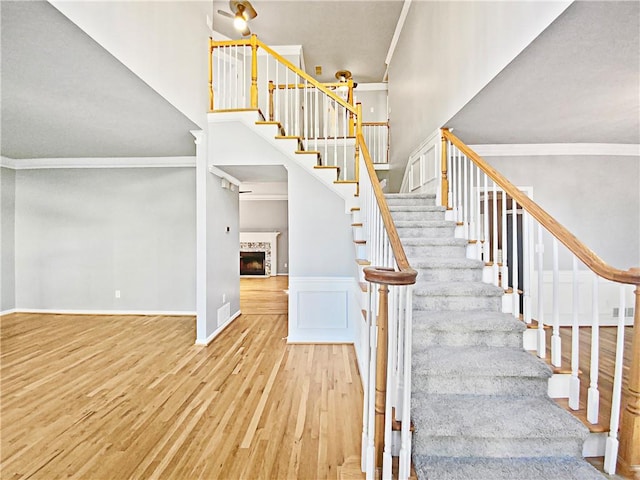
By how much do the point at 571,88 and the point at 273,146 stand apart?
2.91 meters

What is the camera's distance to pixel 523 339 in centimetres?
211

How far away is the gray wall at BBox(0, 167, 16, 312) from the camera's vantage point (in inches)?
190

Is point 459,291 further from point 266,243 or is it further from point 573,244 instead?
point 266,243

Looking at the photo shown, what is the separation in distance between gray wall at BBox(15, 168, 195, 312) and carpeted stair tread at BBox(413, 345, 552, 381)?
4.03m

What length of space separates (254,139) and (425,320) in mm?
2901

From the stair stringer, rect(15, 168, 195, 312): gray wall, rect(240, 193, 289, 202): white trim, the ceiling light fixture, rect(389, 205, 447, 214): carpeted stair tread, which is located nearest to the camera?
rect(389, 205, 447, 214): carpeted stair tread

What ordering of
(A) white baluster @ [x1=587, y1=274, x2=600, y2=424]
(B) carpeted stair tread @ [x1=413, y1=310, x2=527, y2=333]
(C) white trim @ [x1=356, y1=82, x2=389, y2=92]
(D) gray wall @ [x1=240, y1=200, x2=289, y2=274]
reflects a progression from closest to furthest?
(A) white baluster @ [x1=587, y1=274, x2=600, y2=424] < (B) carpeted stair tread @ [x1=413, y1=310, x2=527, y2=333] < (C) white trim @ [x1=356, y1=82, x2=389, y2=92] < (D) gray wall @ [x1=240, y1=200, x2=289, y2=274]

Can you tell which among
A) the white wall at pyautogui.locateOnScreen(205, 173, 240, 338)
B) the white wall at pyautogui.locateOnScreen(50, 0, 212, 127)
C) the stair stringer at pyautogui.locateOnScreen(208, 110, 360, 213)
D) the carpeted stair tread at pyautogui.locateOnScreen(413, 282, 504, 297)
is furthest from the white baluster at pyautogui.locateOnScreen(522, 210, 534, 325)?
the white wall at pyautogui.locateOnScreen(205, 173, 240, 338)

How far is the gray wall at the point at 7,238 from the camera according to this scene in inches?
190

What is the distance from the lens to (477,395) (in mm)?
1850

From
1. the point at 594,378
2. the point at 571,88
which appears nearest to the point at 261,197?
the point at 571,88

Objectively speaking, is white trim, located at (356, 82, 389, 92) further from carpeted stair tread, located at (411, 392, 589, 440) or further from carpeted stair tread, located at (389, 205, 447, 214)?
carpeted stair tread, located at (411, 392, 589, 440)

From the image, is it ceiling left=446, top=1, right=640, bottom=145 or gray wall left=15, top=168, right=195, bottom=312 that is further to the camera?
gray wall left=15, top=168, right=195, bottom=312

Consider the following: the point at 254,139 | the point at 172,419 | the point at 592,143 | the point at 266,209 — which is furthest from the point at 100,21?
the point at 266,209
